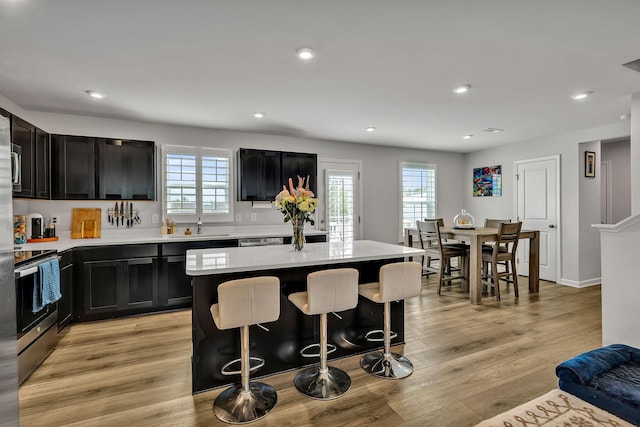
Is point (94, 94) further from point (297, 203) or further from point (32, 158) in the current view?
point (297, 203)

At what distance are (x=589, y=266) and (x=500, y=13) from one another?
4.95 m

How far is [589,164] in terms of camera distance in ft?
16.5

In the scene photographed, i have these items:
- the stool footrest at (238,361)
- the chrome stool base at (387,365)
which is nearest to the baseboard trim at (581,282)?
the chrome stool base at (387,365)

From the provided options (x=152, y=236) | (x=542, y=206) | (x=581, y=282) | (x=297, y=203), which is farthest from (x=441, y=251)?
(x=152, y=236)

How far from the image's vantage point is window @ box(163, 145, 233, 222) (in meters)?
4.48

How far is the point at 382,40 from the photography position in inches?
88.7

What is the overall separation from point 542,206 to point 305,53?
16.7 ft

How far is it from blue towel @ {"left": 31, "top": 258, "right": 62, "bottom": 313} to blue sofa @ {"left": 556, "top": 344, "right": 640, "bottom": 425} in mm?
3691

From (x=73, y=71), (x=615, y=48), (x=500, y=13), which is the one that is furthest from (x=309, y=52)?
(x=615, y=48)

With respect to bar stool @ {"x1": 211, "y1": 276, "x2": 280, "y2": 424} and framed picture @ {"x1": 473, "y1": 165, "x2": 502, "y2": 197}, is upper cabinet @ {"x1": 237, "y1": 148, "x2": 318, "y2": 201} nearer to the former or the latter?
bar stool @ {"x1": 211, "y1": 276, "x2": 280, "y2": 424}

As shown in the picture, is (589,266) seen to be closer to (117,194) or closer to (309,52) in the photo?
(309,52)

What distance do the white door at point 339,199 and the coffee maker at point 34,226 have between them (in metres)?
3.71

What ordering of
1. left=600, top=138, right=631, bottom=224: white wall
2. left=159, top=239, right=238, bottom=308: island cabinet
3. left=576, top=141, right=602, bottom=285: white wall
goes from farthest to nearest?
left=600, top=138, right=631, bottom=224: white wall
left=576, top=141, right=602, bottom=285: white wall
left=159, top=239, right=238, bottom=308: island cabinet

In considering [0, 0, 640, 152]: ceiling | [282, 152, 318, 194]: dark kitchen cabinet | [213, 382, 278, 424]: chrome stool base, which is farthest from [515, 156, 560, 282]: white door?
[213, 382, 278, 424]: chrome stool base
